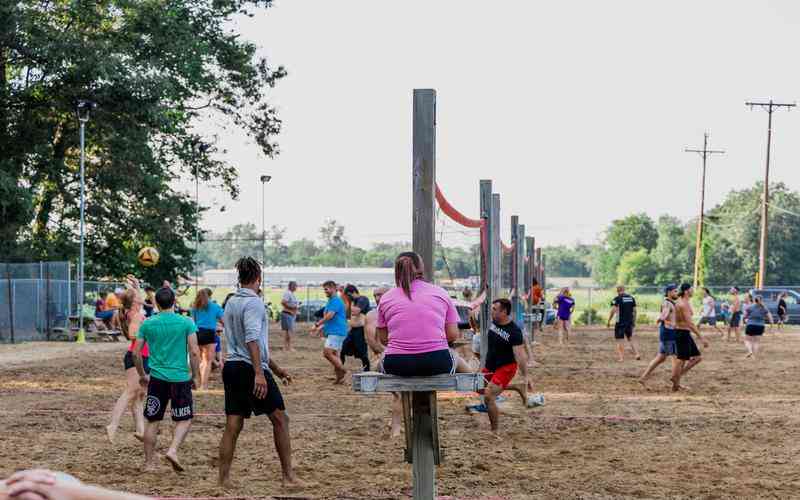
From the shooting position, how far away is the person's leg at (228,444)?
8.50m

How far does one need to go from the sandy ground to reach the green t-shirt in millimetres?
841

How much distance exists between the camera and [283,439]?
28.4 feet

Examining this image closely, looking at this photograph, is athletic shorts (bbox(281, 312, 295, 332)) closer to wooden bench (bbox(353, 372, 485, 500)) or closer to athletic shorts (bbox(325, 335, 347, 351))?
athletic shorts (bbox(325, 335, 347, 351))

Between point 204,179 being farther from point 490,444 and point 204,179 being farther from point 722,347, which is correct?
point 490,444

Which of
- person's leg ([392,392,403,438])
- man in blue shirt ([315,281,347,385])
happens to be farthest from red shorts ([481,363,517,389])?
→ man in blue shirt ([315,281,347,385])

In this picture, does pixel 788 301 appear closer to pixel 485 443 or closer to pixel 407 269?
pixel 485 443

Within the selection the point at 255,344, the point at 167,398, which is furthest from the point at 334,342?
the point at 255,344

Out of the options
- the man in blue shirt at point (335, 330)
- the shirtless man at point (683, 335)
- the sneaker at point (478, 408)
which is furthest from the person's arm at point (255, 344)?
the shirtless man at point (683, 335)

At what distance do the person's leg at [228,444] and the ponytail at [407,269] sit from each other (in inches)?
70.4

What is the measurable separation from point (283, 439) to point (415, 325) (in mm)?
1783

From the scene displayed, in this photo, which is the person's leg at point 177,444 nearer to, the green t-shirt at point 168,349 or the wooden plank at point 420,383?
the green t-shirt at point 168,349

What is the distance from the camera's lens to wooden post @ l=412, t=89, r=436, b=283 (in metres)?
8.69

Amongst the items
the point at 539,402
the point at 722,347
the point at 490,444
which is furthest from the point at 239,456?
the point at 722,347

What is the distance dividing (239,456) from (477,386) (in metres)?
3.83
